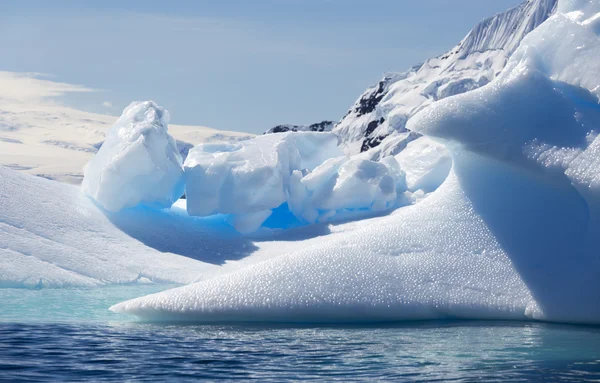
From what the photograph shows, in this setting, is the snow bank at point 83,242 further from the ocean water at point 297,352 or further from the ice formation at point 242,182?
the ocean water at point 297,352

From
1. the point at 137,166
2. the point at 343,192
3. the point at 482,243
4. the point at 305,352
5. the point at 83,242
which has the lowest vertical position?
the point at 305,352

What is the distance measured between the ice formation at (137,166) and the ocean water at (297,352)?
746cm

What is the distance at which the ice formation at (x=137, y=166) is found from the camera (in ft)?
52.0

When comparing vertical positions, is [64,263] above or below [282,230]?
below

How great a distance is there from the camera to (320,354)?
6207 millimetres

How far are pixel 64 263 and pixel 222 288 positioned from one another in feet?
18.9

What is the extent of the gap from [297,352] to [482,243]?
9.72 ft

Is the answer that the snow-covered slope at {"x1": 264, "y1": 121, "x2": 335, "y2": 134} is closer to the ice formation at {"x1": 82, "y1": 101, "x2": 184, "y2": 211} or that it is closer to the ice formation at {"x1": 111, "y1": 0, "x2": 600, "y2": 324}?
the ice formation at {"x1": 82, "y1": 101, "x2": 184, "y2": 211}

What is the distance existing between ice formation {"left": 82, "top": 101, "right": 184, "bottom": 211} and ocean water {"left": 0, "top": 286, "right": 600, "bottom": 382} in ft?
24.5

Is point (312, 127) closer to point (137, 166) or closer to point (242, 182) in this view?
point (242, 182)

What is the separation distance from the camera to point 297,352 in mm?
6301

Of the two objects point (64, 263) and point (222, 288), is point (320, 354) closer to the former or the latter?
point (222, 288)

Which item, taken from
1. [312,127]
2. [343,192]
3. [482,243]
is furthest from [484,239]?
[312,127]

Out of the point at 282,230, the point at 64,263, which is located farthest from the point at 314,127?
the point at 64,263
